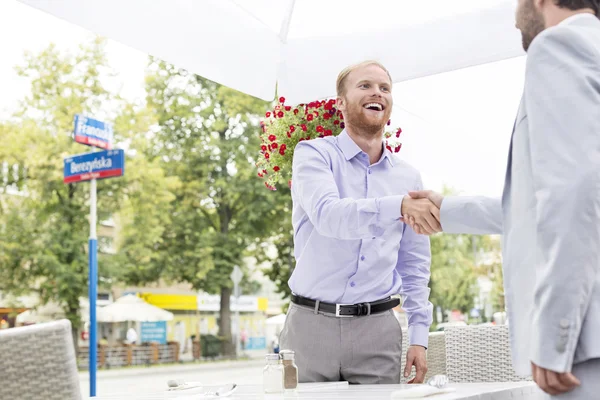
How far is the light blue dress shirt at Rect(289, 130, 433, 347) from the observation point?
8.78 feet

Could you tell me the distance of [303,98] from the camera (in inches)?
147

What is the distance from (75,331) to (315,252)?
2086cm

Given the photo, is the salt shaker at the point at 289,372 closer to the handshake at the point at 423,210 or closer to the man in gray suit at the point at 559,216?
the handshake at the point at 423,210

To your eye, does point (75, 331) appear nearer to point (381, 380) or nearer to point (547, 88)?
point (381, 380)

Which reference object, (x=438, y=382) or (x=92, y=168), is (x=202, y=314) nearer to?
(x=92, y=168)

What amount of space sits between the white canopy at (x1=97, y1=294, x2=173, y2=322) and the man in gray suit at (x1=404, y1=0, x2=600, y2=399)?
2627 cm

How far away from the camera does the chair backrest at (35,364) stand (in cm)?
156

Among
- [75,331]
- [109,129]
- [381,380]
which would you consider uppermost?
[109,129]

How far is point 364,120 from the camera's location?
3146 mm

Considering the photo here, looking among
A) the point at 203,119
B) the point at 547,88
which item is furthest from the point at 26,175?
the point at 547,88

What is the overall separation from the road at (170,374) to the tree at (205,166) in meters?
2.99

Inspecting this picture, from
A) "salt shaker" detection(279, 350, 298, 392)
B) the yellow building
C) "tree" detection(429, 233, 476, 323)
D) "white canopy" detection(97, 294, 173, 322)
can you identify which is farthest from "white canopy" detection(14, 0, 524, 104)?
the yellow building

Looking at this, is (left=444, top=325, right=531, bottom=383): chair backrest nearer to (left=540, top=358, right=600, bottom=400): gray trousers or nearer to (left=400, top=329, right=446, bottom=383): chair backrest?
(left=400, top=329, right=446, bottom=383): chair backrest

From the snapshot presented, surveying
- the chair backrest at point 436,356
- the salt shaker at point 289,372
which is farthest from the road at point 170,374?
the salt shaker at point 289,372
